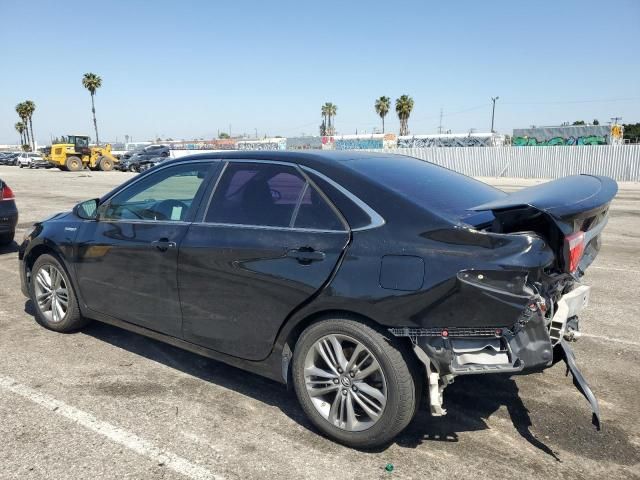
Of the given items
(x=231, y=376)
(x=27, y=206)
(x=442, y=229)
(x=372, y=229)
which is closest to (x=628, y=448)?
(x=442, y=229)

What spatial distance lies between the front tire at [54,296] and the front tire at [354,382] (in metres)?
2.40

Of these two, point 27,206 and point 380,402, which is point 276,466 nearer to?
point 380,402

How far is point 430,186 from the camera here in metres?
3.41

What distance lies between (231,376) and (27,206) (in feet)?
45.9

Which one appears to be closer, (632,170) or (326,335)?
(326,335)

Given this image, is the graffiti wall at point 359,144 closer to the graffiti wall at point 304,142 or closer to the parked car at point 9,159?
the graffiti wall at point 304,142

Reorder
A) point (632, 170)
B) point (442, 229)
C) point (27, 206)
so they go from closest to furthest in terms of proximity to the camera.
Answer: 1. point (442, 229)
2. point (27, 206)
3. point (632, 170)

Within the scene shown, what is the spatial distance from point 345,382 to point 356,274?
61cm

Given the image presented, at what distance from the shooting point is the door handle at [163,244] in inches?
144

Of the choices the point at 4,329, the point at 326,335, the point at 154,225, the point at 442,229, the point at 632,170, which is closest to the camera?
the point at 442,229

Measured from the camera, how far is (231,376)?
3.90 meters

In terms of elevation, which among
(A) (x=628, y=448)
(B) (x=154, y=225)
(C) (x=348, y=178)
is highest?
(C) (x=348, y=178)

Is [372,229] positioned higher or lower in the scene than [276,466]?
higher

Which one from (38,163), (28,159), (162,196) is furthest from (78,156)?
(162,196)
